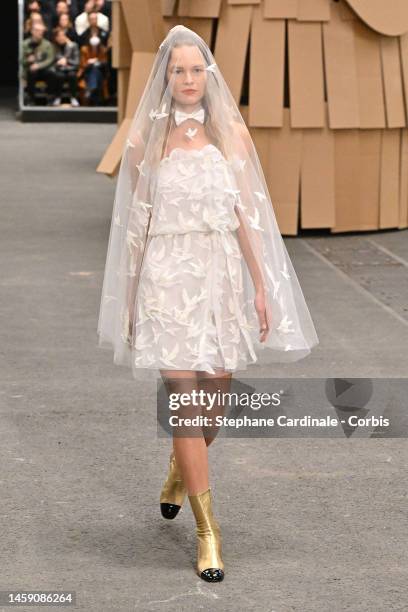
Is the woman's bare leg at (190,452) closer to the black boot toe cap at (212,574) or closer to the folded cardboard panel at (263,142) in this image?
the black boot toe cap at (212,574)

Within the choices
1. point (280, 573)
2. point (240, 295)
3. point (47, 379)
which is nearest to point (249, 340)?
point (240, 295)

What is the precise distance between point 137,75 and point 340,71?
1805mm

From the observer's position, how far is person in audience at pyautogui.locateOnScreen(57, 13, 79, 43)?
75.0 ft

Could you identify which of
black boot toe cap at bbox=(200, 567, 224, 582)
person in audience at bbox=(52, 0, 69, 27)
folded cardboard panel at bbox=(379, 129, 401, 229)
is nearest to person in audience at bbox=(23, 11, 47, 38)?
person in audience at bbox=(52, 0, 69, 27)

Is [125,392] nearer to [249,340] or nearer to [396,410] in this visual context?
[396,410]

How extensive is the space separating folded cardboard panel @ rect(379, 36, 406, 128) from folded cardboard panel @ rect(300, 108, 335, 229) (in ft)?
1.88

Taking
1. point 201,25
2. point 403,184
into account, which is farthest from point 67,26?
point 403,184

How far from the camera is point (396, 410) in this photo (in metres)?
6.59

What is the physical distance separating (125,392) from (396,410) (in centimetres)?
134

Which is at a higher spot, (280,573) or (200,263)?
(200,263)

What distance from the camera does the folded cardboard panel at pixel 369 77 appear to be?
11.4 meters

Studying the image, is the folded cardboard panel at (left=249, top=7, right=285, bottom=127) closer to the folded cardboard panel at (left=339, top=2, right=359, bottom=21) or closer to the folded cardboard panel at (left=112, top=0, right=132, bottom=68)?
the folded cardboard panel at (left=339, top=2, right=359, bottom=21)

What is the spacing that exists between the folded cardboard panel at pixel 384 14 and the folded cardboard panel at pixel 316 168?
2.90 ft

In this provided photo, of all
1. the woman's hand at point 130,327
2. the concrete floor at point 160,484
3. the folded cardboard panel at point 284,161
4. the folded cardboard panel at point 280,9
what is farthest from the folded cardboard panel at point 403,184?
the woman's hand at point 130,327
